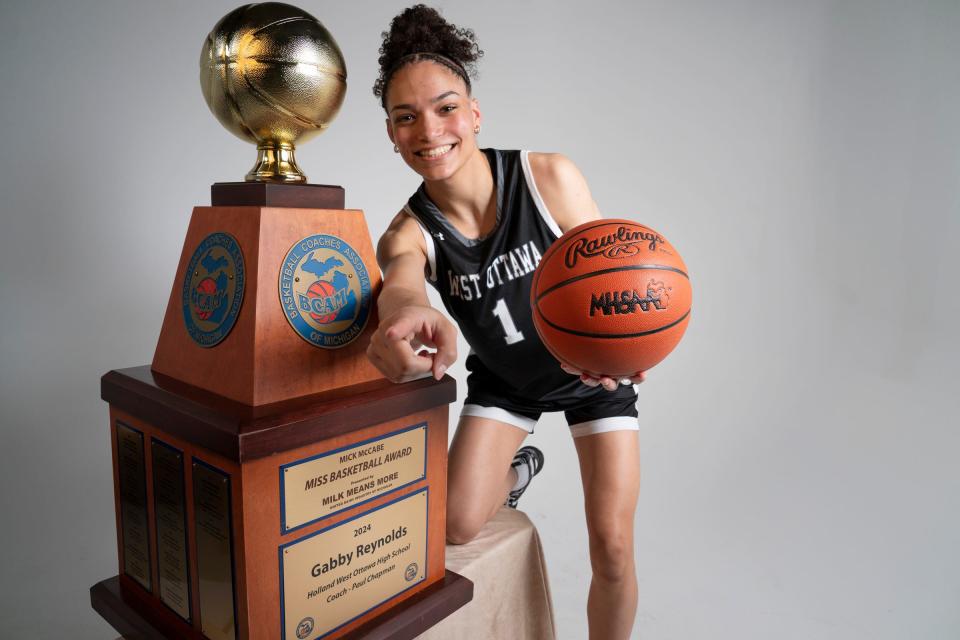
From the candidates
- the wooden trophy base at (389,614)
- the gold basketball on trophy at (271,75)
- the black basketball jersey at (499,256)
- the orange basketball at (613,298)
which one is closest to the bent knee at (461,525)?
the wooden trophy base at (389,614)

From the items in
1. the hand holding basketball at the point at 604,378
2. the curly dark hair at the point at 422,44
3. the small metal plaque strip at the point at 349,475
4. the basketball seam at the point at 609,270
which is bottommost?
the small metal plaque strip at the point at 349,475

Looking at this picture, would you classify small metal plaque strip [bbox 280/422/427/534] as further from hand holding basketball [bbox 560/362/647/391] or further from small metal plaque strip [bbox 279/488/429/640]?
hand holding basketball [bbox 560/362/647/391]

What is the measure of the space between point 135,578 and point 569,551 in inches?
71.3

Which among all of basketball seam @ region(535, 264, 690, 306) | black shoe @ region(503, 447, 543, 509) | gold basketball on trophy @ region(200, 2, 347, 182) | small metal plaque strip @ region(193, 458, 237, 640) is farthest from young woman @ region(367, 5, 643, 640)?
small metal plaque strip @ region(193, 458, 237, 640)

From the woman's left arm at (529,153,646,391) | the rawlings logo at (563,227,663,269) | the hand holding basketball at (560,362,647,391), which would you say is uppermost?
the woman's left arm at (529,153,646,391)

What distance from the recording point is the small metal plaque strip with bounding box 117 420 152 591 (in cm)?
155

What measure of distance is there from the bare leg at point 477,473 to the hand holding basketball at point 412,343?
885 mm

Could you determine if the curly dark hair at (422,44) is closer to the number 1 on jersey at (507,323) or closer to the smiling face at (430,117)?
the smiling face at (430,117)

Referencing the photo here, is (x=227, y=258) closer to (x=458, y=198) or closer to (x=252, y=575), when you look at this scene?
(x=252, y=575)

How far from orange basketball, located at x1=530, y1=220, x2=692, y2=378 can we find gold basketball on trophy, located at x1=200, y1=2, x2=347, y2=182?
0.65m

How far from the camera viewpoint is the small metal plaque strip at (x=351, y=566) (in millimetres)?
1394

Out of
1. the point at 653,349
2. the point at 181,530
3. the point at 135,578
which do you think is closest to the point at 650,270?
the point at 653,349

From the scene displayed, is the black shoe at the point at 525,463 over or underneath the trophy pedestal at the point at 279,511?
underneath

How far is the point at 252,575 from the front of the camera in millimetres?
1313
